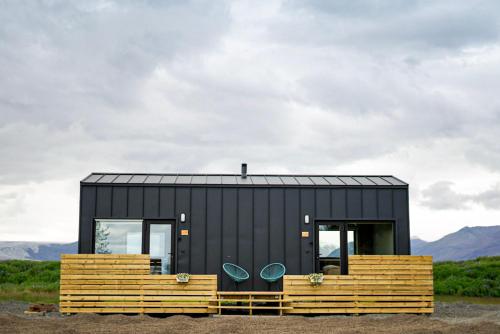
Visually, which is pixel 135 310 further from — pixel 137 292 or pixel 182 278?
pixel 182 278

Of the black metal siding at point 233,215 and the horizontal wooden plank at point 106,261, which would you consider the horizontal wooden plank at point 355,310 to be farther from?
the horizontal wooden plank at point 106,261

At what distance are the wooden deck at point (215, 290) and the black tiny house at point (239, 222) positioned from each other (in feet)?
4.32

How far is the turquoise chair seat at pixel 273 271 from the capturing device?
1310cm

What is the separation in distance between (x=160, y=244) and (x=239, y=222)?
1.70 m

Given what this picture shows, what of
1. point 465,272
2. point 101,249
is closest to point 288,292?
point 101,249

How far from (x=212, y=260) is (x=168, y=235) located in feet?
3.47

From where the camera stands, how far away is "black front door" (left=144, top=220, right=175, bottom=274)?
1325 cm

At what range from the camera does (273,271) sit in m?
13.2

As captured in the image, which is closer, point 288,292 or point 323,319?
point 323,319

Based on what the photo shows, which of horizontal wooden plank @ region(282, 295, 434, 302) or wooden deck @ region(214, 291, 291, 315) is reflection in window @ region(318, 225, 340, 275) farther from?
horizontal wooden plank @ region(282, 295, 434, 302)

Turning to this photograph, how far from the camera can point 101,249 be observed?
522 inches

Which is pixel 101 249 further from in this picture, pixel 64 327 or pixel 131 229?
pixel 64 327

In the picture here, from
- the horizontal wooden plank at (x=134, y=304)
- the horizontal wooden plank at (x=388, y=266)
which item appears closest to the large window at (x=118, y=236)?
the horizontal wooden plank at (x=134, y=304)

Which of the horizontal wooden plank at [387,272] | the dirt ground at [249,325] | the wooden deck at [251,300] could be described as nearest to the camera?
the dirt ground at [249,325]
